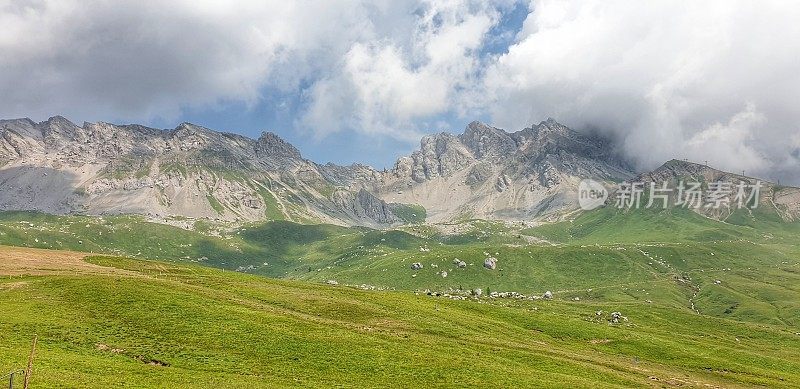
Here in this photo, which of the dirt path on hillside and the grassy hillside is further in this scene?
the dirt path on hillside

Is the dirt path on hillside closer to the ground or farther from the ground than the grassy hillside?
farther from the ground

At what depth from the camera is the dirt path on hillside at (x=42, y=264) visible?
103m

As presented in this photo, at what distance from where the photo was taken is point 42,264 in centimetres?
11275

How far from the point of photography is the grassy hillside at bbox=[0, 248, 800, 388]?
60.6 meters

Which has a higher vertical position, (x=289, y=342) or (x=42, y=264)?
(x=42, y=264)

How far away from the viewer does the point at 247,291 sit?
350ft

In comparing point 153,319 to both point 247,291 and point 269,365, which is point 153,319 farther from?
point 247,291

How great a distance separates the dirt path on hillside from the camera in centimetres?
10331

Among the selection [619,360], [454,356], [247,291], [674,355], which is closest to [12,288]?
[247,291]

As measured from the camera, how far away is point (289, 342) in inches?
2901

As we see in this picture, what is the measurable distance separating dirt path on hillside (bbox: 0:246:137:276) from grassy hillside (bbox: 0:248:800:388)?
0.51 meters

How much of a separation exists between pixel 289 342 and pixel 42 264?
243 ft

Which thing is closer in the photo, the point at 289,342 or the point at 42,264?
the point at 289,342

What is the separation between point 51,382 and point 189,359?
1694 centimetres
